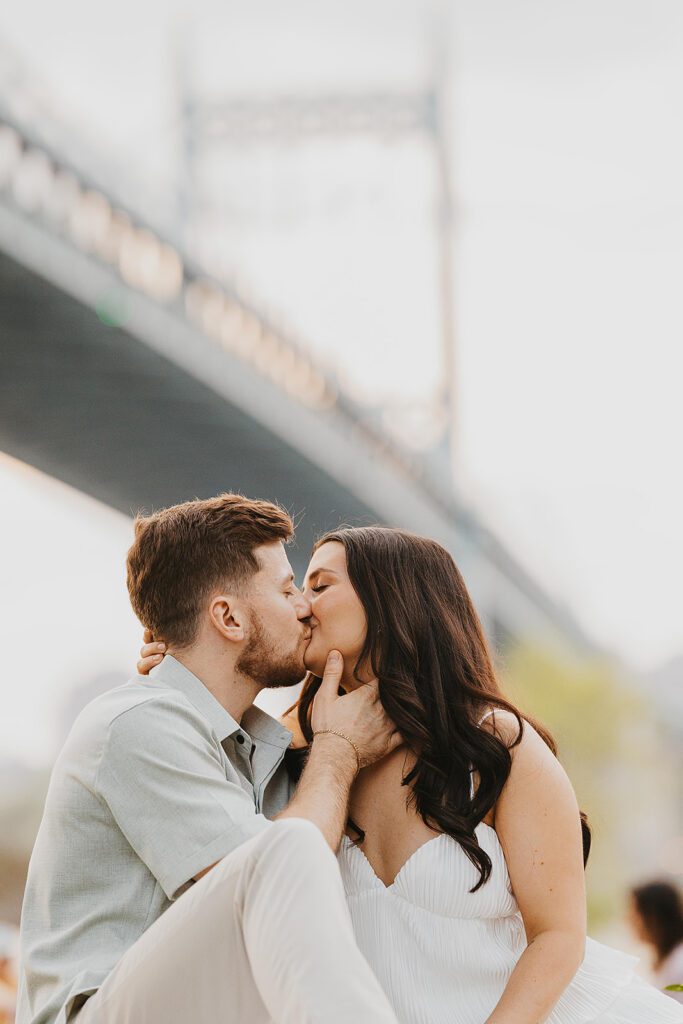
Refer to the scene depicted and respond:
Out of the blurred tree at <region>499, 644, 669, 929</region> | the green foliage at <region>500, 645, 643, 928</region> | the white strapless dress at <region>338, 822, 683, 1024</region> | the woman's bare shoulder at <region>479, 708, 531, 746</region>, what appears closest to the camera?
the white strapless dress at <region>338, 822, 683, 1024</region>

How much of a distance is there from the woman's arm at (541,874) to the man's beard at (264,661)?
367mm

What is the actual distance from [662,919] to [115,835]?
3531mm

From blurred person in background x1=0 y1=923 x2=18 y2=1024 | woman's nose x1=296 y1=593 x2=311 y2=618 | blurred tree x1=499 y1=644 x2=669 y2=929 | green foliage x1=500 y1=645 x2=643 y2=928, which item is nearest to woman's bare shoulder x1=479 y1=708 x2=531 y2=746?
woman's nose x1=296 y1=593 x2=311 y2=618

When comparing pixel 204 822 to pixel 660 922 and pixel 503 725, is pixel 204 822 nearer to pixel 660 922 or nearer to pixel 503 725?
pixel 503 725

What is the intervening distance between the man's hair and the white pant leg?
60cm

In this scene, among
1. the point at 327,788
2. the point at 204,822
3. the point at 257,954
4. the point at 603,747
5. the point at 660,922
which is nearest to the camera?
the point at 257,954

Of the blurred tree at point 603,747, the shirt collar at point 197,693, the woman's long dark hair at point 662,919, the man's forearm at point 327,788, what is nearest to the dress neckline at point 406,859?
the man's forearm at point 327,788

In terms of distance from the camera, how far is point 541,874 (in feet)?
6.70

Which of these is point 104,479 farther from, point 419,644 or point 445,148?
point 445,148

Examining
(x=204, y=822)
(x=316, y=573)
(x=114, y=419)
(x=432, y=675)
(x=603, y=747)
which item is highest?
(x=114, y=419)

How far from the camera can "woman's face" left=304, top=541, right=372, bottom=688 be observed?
2.30m

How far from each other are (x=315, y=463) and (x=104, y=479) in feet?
5.79

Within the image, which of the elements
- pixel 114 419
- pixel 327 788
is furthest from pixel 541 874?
pixel 114 419

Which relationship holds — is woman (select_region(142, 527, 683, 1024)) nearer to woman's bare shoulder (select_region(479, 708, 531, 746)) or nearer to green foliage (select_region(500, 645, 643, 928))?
woman's bare shoulder (select_region(479, 708, 531, 746))
